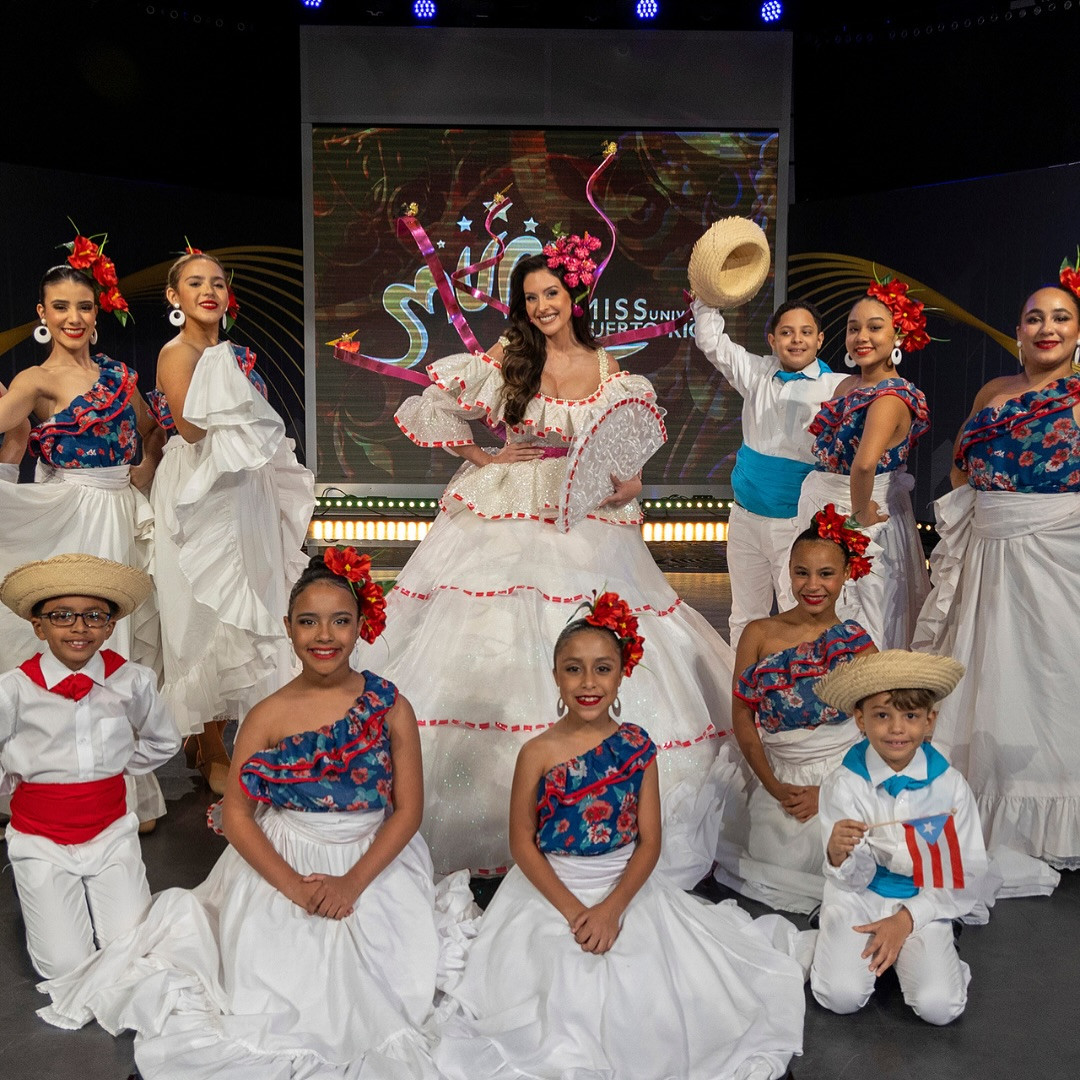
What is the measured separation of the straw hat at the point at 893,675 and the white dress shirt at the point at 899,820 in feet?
0.55

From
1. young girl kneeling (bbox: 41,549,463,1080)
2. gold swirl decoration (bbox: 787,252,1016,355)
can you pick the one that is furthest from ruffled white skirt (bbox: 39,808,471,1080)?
gold swirl decoration (bbox: 787,252,1016,355)

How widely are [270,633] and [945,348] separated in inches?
245

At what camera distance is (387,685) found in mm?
3033

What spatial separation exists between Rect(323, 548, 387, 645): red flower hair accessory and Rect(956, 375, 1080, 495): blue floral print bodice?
1.99 m

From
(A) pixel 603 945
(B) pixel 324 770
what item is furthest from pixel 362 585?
(A) pixel 603 945

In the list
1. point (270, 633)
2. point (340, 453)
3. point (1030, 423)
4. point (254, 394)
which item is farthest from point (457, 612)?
point (340, 453)

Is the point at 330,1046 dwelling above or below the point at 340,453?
below

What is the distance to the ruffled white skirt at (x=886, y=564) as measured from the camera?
4.37 meters

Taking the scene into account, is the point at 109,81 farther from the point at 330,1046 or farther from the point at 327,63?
the point at 330,1046

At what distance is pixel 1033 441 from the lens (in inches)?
151

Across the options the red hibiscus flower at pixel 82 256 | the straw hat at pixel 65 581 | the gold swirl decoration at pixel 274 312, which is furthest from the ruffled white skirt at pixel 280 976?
the gold swirl decoration at pixel 274 312

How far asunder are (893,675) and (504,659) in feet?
3.81

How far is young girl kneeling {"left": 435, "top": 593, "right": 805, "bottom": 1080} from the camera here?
8.63ft

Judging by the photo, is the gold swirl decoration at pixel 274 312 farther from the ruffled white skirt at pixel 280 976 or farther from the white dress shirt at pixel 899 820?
the white dress shirt at pixel 899 820
